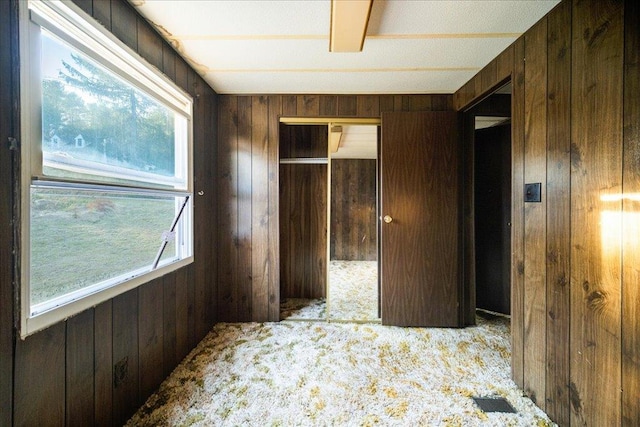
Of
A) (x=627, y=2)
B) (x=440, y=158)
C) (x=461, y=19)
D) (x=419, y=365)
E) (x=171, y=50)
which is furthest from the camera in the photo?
(x=440, y=158)

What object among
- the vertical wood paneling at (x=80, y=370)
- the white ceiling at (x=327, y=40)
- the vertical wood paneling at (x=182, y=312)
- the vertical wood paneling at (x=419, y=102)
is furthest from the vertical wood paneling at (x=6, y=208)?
the vertical wood paneling at (x=419, y=102)

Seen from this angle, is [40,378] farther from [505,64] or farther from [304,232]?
[505,64]

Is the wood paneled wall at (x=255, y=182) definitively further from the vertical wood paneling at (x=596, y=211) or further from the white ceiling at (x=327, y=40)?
the vertical wood paneling at (x=596, y=211)

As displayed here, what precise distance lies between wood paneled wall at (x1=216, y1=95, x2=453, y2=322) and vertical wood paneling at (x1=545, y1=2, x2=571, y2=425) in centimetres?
108

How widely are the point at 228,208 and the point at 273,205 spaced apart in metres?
0.42

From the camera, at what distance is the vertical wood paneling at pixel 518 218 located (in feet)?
5.03

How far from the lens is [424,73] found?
6.40 ft

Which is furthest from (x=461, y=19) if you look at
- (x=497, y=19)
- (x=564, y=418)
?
(x=564, y=418)

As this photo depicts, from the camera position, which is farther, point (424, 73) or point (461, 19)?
point (424, 73)

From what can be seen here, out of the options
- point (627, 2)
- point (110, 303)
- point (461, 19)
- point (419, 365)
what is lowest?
point (419, 365)

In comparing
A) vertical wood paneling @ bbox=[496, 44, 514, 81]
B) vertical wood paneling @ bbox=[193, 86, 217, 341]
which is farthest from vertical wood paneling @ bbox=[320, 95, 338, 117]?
vertical wood paneling @ bbox=[496, 44, 514, 81]

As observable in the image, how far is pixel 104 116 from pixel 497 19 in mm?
2035

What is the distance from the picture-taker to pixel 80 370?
1.04 meters

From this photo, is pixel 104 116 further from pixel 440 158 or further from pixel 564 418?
pixel 564 418
